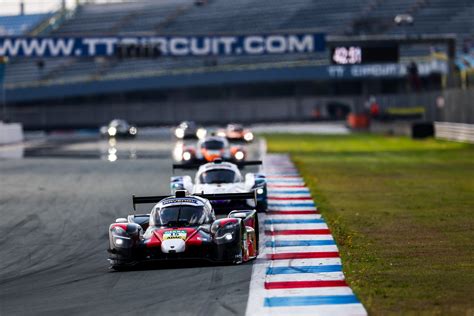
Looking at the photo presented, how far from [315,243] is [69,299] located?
20.1ft

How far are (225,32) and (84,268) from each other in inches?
3020

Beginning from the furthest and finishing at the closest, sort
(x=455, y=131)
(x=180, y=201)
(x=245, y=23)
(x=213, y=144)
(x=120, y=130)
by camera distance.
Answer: (x=245, y=23), (x=120, y=130), (x=455, y=131), (x=213, y=144), (x=180, y=201)

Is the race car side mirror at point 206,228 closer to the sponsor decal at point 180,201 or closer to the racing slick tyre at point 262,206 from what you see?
the sponsor decal at point 180,201

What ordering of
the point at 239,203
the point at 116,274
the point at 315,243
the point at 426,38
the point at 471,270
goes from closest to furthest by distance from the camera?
the point at 471,270 < the point at 116,274 < the point at 315,243 < the point at 239,203 < the point at 426,38

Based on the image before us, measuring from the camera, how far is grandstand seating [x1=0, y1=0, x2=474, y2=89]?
3529 inches

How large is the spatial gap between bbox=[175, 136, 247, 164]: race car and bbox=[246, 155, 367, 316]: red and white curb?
12779mm

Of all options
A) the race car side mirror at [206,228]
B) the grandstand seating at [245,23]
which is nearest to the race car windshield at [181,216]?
the race car side mirror at [206,228]

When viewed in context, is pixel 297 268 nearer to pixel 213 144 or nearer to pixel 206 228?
pixel 206 228

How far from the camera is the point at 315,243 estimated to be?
60.1ft

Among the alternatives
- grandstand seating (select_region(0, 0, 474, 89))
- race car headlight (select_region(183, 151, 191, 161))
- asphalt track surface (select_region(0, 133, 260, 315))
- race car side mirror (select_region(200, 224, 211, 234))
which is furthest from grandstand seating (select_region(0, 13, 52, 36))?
race car side mirror (select_region(200, 224, 211, 234))

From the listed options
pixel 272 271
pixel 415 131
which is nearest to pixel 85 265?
pixel 272 271

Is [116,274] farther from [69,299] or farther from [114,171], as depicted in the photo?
[114,171]

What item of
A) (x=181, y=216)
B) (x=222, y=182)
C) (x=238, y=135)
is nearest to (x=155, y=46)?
(x=238, y=135)

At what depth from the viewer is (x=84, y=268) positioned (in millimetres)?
16203
